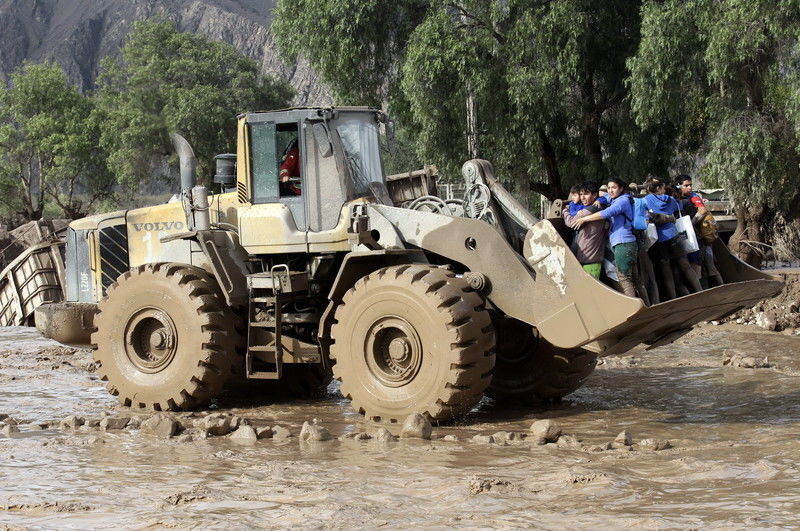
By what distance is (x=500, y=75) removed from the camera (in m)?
23.6

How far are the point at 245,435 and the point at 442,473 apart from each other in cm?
222

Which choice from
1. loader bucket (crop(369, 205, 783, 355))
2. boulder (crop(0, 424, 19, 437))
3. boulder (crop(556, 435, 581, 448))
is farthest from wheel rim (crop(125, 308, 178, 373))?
boulder (crop(556, 435, 581, 448))

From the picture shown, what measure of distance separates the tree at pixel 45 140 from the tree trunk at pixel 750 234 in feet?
128

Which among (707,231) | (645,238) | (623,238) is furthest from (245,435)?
(707,231)

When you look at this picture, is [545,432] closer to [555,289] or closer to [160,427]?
[555,289]

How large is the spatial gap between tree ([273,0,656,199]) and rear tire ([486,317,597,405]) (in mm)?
13351

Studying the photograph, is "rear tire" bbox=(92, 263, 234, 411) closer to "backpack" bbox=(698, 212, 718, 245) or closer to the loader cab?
the loader cab

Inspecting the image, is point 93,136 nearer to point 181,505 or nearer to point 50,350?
point 50,350

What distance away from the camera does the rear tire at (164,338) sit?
10.1 metres

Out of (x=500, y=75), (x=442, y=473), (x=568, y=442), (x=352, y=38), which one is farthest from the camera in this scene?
(x=352, y=38)

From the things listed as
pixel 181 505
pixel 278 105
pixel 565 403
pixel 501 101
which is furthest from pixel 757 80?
pixel 278 105

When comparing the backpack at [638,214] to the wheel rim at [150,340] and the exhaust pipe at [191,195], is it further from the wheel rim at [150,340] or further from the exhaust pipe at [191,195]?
the wheel rim at [150,340]

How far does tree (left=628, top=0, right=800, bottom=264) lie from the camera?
19906mm

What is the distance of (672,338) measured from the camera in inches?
368
